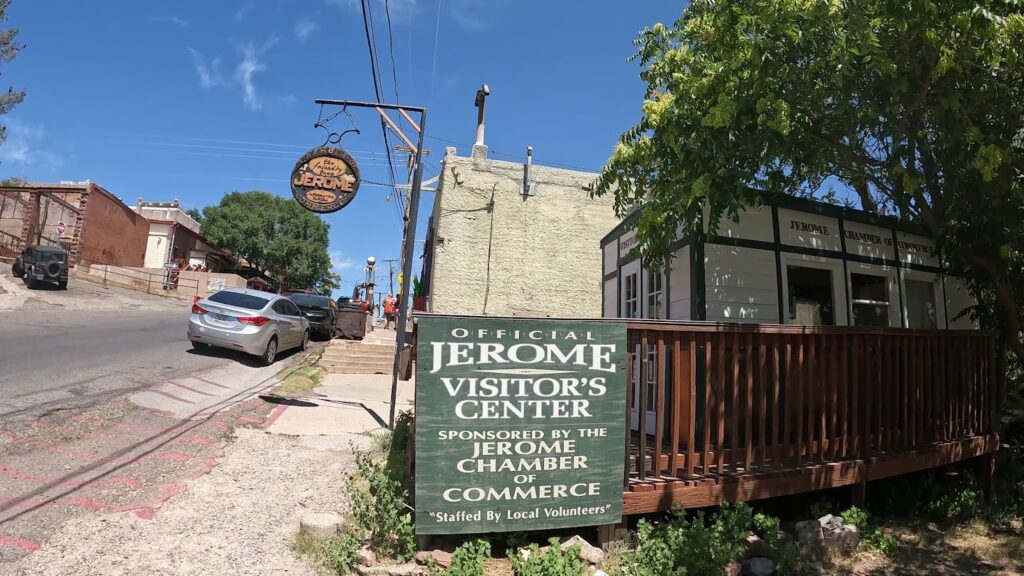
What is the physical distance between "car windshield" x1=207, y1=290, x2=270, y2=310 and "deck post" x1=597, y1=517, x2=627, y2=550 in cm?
1051

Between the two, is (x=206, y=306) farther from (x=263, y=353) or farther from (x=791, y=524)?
(x=791, y=524)

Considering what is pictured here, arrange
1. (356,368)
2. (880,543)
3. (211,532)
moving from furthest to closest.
A: 1. (356,368)
2. (880,543)
3. (211,532)

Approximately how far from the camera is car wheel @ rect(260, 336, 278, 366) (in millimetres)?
13005

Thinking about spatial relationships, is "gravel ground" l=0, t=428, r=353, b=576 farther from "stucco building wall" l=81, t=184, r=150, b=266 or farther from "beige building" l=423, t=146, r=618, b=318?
"stucco building wall" l=81, t=184, r=150, b=266

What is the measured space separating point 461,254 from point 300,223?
1467 inches

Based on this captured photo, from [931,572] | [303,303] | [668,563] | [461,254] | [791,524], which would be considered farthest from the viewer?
[303,303]

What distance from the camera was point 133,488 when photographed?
5145mm

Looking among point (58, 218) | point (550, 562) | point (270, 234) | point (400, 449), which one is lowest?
point (550, 562)

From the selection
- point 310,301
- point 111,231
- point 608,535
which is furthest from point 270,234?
point 608,535

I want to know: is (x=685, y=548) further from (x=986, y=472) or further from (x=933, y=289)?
(x=933, y=289)

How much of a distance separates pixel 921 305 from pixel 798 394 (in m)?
4.73

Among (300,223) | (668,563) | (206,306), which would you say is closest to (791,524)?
(668,563)

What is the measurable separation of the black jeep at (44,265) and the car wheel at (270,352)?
15.9 m

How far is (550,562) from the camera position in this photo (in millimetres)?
4078
